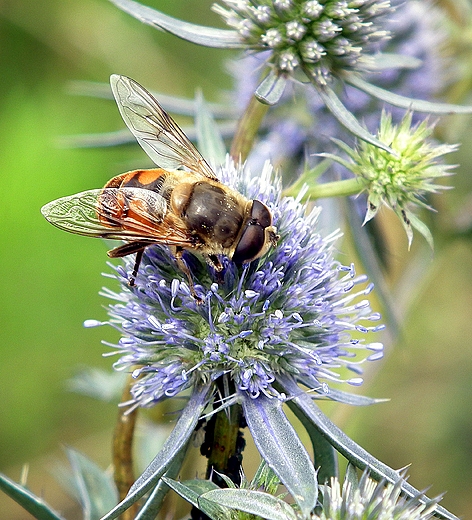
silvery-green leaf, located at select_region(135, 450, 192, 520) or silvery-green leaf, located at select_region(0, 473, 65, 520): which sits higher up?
silvery-green leaf, located at select_region(135, 450, 192, 520)

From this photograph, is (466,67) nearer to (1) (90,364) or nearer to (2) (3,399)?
(1) (90,364)

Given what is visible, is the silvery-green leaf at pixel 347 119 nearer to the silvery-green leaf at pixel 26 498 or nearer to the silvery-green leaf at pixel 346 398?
the silvery-green leaf at pixel 346 398

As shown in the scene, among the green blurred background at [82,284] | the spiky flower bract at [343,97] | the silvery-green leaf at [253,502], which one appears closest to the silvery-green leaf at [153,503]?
the silvery-green leaf at [253,502]

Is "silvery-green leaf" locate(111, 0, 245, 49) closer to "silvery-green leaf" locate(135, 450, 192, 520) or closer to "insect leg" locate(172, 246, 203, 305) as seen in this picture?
"insect leg" locate(172, 246, 203, 305)

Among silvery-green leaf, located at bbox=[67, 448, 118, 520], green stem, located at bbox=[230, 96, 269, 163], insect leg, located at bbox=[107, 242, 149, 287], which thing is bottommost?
silvery-green leaf, located at bbox=[67, 448, 118, 520]

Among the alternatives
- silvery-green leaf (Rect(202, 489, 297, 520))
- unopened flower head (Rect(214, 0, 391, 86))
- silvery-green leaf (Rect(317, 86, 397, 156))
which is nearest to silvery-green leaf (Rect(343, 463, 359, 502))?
silvery-green leaf (Rect(202, 489, 297, 520))

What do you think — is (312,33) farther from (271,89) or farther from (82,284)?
(82,284)

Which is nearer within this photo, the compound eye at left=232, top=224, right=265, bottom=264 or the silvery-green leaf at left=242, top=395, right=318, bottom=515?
the silvery-green leaf at left=242, top=395, right=318, bottom=515
